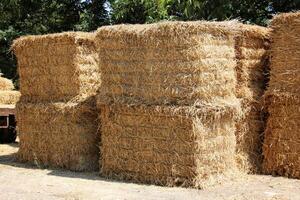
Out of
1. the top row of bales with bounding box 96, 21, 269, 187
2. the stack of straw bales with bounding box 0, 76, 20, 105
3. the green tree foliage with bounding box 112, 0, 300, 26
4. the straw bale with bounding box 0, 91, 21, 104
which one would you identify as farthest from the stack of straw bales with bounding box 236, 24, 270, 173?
the stack of straw bales with bounding box 0, 76, 20, 105

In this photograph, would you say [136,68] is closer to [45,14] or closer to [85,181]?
[85,181]

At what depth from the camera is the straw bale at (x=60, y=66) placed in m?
9.58

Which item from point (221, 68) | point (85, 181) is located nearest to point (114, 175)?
point (85, 181)

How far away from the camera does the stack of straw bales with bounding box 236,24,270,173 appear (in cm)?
925

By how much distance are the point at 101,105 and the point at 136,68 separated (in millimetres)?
919

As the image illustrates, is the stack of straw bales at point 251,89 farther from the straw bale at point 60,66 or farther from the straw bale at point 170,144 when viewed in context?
the straw bale at point 60,66

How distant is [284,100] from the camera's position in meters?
8.90

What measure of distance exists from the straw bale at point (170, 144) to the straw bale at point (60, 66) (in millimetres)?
989

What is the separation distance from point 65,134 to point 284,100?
12.2 feet

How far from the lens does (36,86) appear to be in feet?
33.1

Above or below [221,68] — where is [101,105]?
below

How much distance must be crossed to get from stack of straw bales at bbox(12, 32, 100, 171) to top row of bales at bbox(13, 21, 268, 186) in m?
0.02

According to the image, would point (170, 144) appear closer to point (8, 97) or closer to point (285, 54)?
point (285, 54)

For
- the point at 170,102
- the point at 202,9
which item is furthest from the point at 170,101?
the point at 202,9
